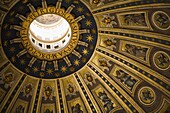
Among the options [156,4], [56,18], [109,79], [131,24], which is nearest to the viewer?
[156,4]

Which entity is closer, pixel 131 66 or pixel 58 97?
pixel 131 66

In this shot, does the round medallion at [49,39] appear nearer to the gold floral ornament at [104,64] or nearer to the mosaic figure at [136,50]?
the gold floral ornament at [104,64]

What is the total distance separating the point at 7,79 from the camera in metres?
18.9

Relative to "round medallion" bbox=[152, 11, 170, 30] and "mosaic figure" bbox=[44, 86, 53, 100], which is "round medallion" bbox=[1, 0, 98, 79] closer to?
"mosaic figure" bbox=[44, 86, 53, 100]

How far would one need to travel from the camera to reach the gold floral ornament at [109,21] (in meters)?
17.6

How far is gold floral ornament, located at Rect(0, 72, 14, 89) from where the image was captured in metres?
18.8

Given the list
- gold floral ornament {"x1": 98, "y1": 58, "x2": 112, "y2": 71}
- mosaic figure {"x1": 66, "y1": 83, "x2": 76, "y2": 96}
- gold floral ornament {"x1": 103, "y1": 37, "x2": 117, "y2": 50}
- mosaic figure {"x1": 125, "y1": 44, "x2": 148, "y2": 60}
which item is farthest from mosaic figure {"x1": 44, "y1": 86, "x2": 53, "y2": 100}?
mosaic figure {"x1": 125, "y1": 44, "x2": 148, "y2": 60}

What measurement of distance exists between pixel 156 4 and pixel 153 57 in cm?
322

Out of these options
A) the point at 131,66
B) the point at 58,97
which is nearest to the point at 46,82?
the point at 58,97

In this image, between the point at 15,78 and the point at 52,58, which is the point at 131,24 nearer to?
the point at 52,58

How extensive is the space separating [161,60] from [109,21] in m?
3.38

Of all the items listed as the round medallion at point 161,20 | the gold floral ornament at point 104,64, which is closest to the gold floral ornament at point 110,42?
the gold floral ornament at point 104,64

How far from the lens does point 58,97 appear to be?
19.8m

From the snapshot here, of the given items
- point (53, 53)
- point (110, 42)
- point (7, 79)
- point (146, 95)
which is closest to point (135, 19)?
point (110, 42)
